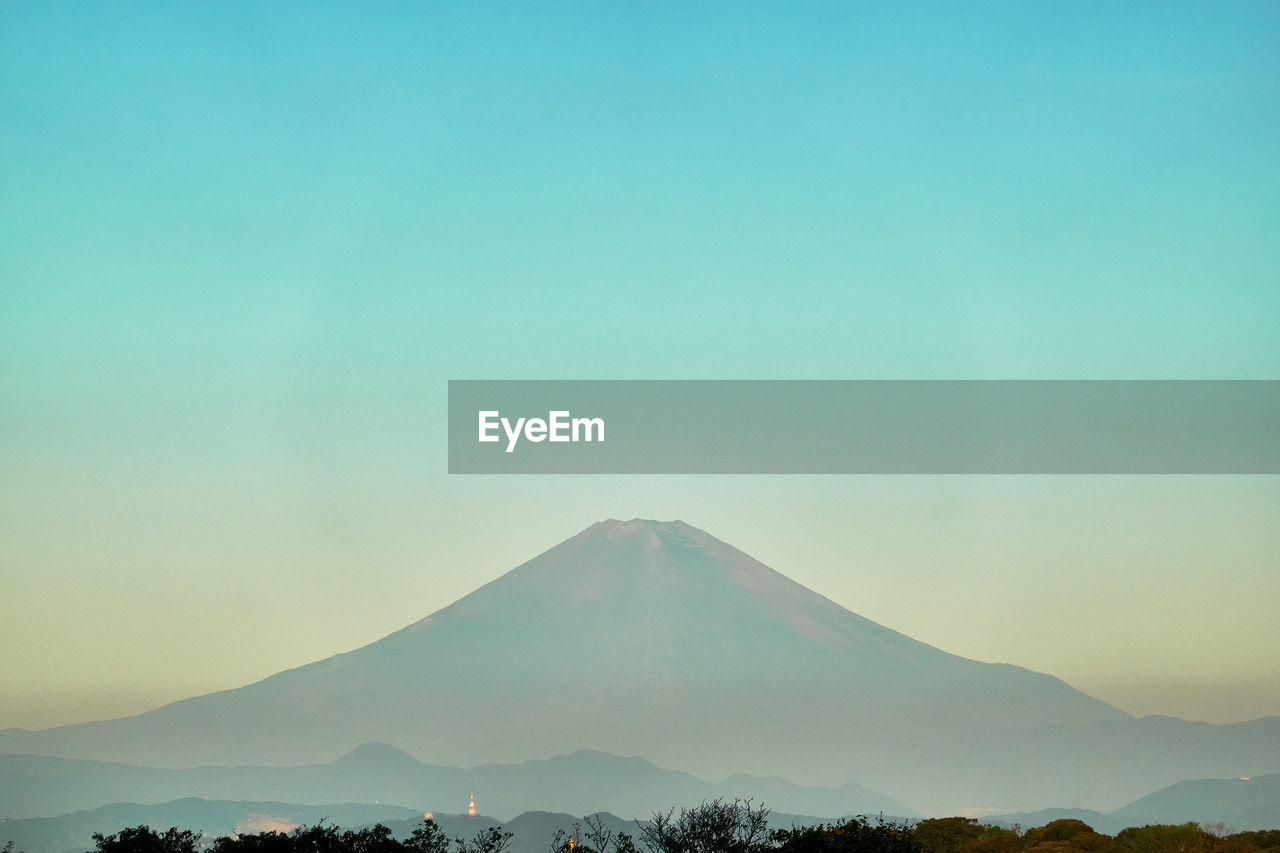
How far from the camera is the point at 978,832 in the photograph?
4144 cm

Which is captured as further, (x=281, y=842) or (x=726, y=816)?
(x=726, y=816)

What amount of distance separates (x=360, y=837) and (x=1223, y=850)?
22.8 meters

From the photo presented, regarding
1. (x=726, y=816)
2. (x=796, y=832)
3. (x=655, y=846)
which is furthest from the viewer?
(x=655, y=846)

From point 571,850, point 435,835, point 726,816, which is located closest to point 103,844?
point 435,835

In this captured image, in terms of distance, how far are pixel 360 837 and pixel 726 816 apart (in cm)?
1127

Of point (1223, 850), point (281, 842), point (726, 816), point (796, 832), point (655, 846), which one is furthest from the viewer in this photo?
point (655, 846)

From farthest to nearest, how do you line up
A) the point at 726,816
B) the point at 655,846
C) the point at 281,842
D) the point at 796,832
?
the point at 655,846, the point at 726,816, the point at 796,832, the point at 281,842

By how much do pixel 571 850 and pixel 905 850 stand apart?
995cm

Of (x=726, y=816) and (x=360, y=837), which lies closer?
(x=360, y=837)

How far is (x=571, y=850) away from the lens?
123ft

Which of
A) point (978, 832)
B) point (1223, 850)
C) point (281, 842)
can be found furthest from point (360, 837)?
point (1223, 850)

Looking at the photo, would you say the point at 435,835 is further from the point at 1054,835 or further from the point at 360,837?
the point at 1054,835

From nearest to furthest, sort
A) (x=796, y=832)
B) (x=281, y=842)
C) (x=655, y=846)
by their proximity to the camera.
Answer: (x=281, y=842) < (x=796, y=832) < (x=655, y=846)

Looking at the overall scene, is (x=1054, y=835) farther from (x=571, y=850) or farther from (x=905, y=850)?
(x=571, y=850)
